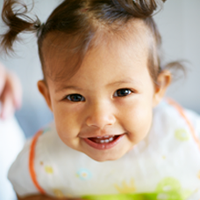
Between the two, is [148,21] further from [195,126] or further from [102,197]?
[102,197]

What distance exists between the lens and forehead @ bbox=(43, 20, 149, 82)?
53 centimetres

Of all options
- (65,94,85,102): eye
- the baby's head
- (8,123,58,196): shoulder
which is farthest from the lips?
(8,123,58,196): shoulder

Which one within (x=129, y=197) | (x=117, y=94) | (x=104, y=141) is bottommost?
(x=129, y=197)

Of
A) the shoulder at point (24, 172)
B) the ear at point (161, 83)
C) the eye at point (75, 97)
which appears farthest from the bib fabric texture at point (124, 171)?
the eye at point (75, 97)

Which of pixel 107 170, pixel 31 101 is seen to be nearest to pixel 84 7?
pixel 107 170

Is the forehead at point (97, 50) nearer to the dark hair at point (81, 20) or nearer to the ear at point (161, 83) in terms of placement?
the dark hair at point (81, 20)

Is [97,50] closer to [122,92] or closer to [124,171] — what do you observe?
[122,92]

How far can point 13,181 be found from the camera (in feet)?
2.50

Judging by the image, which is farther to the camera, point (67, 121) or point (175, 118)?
point (175, 118)

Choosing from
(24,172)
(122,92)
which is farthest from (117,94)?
(24,172)

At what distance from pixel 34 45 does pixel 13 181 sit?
429mm

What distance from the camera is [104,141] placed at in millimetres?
625

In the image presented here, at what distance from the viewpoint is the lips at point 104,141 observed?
2.02ft

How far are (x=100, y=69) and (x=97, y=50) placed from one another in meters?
0.04
